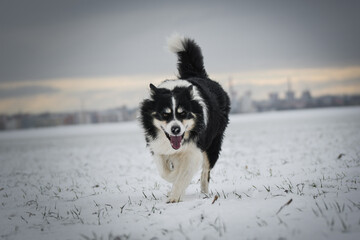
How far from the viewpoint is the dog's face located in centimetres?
463

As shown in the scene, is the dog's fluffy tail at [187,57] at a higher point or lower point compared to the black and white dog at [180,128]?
higher

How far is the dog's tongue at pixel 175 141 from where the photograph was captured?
4.74m

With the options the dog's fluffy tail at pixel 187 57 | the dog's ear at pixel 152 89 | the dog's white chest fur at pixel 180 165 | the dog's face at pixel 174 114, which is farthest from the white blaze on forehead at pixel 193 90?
the dog's fluffy tail at pixel 187 57

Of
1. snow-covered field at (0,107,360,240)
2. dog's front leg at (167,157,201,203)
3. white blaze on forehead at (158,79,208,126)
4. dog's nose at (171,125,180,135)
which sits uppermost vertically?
white blaze on forehead at (158,79,208,126)

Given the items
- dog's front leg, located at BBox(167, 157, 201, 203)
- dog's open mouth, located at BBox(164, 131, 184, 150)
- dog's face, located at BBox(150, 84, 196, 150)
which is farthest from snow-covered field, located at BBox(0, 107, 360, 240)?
dog's face, located at BBox(150, 84, 196, 150)

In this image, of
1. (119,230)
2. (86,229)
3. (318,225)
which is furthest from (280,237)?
(86,229)

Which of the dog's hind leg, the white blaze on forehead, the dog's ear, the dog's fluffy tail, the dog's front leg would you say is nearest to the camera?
the dog's front leg

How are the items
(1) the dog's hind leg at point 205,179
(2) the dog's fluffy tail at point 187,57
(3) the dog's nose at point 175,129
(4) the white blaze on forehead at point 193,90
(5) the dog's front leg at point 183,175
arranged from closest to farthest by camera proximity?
(3) the dog's nose at point 175,129, (5) the dog's front leg at point 183,175, (4) the white blaze on forehead at point 193,90, (1) the dog's hind leg at point 205,179, (2) the dog's fluffy tail at point 187,57

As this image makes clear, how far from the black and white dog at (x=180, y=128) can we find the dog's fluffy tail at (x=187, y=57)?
95cm

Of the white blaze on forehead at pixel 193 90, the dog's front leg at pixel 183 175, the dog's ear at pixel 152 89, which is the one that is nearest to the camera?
the dog's front leg at pixel 183 175

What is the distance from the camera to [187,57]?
22.0ft

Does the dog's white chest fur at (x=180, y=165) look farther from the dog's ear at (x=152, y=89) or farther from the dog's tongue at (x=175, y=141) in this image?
the dog's ear at (x=152, y=89)

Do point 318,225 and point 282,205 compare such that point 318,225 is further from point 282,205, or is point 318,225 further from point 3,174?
point 3,174

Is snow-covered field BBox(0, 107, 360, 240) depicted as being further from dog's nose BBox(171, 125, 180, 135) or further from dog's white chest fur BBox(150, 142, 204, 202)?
dog's nose BBox(171, 125, 180, 135)
